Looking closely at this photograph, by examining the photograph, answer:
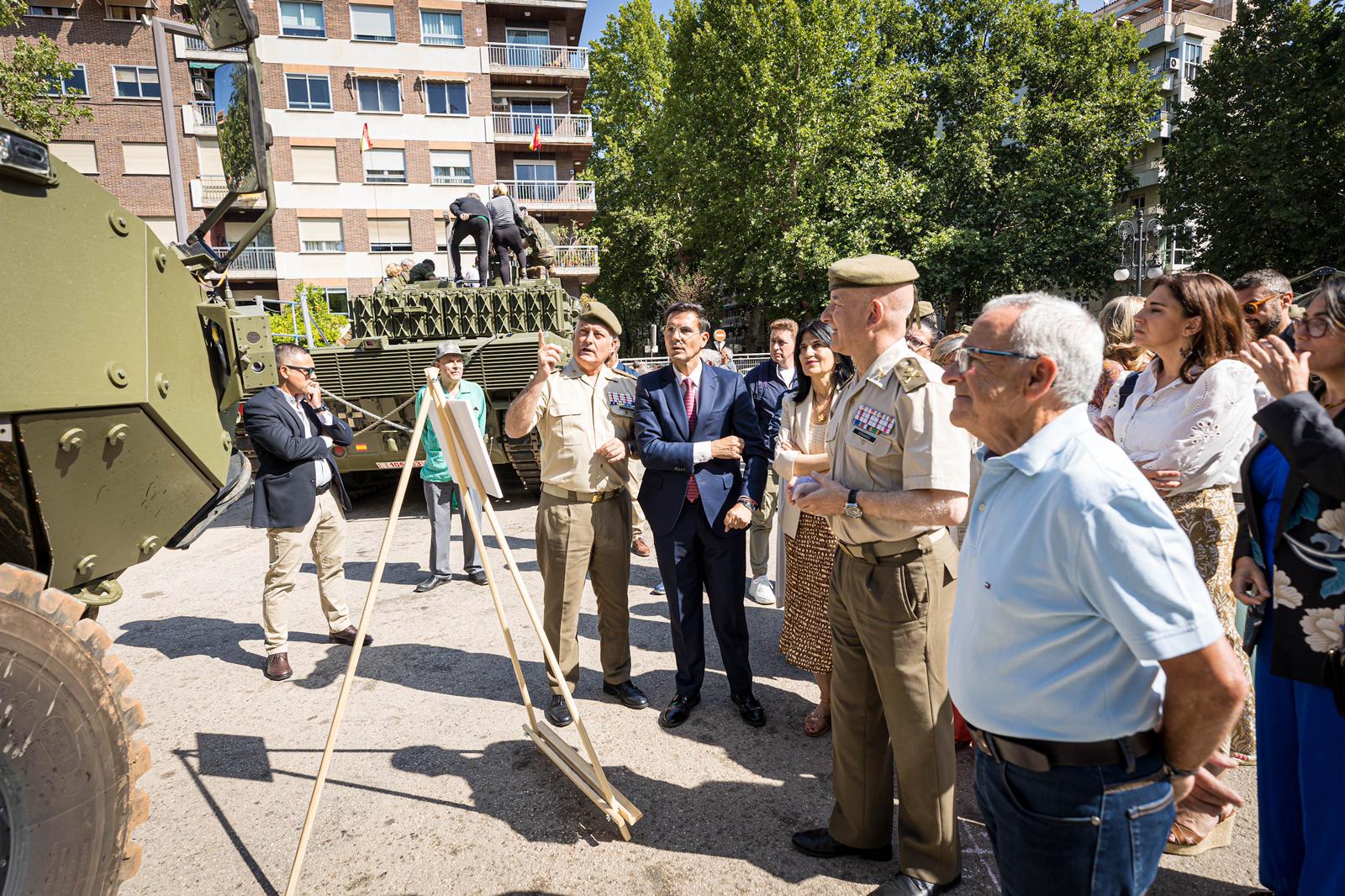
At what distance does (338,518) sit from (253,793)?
80.1 inches

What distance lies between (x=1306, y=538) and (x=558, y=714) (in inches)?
117

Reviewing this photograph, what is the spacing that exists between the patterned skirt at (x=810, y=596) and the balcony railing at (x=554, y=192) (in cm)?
2851

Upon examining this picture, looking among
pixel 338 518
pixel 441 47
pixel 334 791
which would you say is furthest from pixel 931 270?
pixel 334 791

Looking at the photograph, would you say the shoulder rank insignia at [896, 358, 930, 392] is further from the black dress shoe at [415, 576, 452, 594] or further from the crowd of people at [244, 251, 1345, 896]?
the black dress shoe at [415, 576, 452, 594]

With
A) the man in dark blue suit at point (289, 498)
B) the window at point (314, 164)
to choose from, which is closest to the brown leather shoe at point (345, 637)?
the man in dark blue suit at point (289, 498)

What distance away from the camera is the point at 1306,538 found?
1997 mm

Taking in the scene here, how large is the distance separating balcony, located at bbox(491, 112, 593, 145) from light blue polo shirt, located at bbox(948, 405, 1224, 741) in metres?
30.8

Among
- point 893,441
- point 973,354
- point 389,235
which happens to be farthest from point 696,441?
point 389,235

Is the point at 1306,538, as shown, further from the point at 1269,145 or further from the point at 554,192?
the point at 554,192

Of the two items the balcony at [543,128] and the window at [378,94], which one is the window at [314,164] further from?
the balcony at [543,128]

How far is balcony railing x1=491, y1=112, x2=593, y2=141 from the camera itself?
29547 mm

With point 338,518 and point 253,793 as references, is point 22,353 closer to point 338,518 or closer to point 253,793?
point 253,793

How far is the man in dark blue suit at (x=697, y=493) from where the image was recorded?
12.0 ft

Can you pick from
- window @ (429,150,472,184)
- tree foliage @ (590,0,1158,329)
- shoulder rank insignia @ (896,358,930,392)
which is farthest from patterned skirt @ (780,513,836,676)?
window @ (429,150,472,184)
